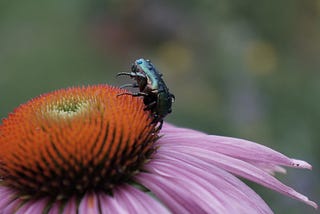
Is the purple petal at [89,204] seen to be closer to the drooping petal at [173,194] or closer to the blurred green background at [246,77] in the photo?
the drooping petal at [173,194]

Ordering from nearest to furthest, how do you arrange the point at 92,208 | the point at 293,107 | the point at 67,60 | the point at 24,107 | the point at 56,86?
A: the point at 92,208
the point at 24,107
the point at 293,107
the point at 56,86
the point at 67,60

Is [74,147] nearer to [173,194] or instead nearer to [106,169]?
[106,169]

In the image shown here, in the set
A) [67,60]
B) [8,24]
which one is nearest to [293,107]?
[67,60]

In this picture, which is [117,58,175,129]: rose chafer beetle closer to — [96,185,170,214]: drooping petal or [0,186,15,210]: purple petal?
[96,185,170,214]: drooping petal

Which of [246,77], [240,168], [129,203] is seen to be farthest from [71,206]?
[246,77]

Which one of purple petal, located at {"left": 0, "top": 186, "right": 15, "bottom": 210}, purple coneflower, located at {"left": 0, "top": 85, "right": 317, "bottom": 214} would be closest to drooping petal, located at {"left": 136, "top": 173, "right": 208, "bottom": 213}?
purple coneflower, located at {"left": 0, "top": 85, "right": 317, "bottom": 214}

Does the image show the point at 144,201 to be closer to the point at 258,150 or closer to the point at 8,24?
the point at 258,150

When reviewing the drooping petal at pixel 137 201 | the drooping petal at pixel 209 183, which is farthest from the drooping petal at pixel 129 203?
the drooping petal at pixel 209 183
